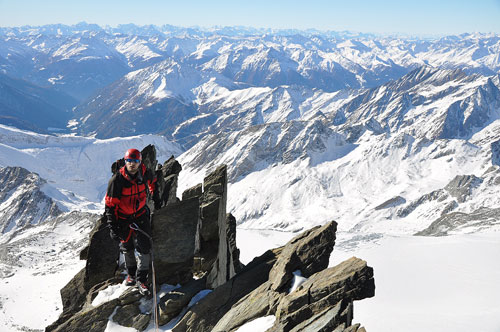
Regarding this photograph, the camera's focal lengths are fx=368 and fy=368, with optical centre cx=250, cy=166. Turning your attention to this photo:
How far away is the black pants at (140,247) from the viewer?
583 inches

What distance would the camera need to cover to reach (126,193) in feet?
45.4

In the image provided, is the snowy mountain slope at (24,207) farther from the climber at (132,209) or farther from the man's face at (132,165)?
the man's face at (132,165)

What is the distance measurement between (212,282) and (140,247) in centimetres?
399

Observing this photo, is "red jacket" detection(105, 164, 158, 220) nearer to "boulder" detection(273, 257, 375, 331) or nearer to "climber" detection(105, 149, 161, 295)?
"climber" detection(105, 149, 161, 295)

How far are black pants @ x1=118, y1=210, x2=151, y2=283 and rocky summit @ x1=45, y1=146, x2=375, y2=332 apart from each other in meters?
0.91

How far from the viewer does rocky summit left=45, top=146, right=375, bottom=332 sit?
1305 cm

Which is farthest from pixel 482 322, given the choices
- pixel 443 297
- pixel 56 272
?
pixel 56 272

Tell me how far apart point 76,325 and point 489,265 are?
40792 millimetres

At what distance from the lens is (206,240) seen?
59.4 ft

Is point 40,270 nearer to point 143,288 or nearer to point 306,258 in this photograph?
point 143,288

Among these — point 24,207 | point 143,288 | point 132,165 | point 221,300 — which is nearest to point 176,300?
point 143,288

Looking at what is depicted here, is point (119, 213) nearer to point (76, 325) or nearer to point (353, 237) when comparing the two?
point (76, 325)

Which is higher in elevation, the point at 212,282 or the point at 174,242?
the point at 174,242

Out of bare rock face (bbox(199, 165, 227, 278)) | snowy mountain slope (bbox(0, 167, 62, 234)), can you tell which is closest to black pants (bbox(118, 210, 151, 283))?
bare rock face (bbox(199, 165, 227, 278))
